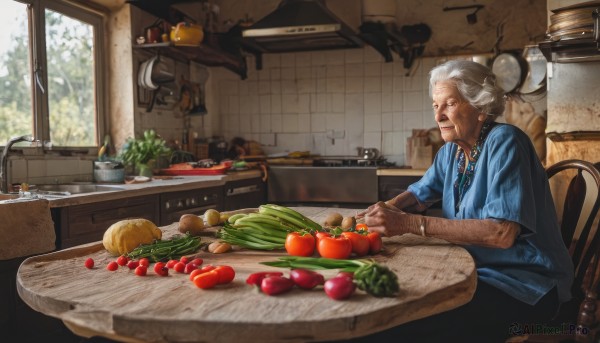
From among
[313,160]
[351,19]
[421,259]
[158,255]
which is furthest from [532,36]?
[158,255]

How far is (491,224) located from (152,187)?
7.85ft

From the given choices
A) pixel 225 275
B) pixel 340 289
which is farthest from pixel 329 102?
pixel 340 289

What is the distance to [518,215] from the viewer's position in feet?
5.98

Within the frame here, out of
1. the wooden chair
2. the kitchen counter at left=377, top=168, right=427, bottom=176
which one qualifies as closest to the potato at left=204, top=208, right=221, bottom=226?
the wooden chair

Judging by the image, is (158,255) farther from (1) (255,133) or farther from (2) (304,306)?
(1) (255,133)

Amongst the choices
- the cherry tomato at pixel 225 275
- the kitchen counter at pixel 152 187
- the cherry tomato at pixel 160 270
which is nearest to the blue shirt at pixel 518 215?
the cherry tomato at pixel 225 275

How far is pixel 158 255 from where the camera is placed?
1679 millimetres

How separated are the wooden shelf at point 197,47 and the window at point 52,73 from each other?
1.49 ft

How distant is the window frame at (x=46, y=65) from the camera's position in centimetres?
387

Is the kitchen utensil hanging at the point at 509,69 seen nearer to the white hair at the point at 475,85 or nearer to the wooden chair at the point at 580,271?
the wooden chair at the point at 580,271

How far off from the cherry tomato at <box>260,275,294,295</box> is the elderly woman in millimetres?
535

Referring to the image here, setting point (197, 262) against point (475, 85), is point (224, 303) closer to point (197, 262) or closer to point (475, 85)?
point (197, 262)

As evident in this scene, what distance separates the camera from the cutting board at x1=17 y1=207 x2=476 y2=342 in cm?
114

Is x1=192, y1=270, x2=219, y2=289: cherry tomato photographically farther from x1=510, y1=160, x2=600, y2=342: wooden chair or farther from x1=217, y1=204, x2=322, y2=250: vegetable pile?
x1=510, y1=160, x2=600, y2=342: wooden chair
